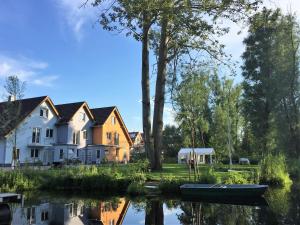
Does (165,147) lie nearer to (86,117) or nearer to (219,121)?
(219,121)

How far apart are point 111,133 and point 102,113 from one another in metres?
3.06

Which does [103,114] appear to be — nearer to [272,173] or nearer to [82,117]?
[82,117]

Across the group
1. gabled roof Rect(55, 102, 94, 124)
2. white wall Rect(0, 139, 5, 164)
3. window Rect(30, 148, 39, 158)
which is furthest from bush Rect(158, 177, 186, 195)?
gabled roof Rect(55, 102, 94, 124)

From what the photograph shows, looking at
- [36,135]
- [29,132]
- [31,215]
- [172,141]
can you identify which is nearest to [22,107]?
[29,132]

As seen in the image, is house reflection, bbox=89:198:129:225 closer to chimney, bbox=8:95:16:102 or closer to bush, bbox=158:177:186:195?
bush, bbox=158:177:186:195

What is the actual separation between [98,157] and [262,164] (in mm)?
30245

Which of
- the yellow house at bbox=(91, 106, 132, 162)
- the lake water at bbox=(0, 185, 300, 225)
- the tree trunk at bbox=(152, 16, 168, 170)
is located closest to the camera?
the lake water at bbox=(0, 185, 300, 225)

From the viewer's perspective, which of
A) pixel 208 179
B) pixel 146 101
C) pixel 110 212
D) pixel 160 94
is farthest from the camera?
pixel 160 94

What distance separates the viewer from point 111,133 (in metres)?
55.8

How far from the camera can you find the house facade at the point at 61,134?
138 feet

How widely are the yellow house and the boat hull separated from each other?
3535 cm

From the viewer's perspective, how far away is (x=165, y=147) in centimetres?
7638

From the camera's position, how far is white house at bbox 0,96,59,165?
41.8 metres

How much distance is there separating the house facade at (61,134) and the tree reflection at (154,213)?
82.8 feet
